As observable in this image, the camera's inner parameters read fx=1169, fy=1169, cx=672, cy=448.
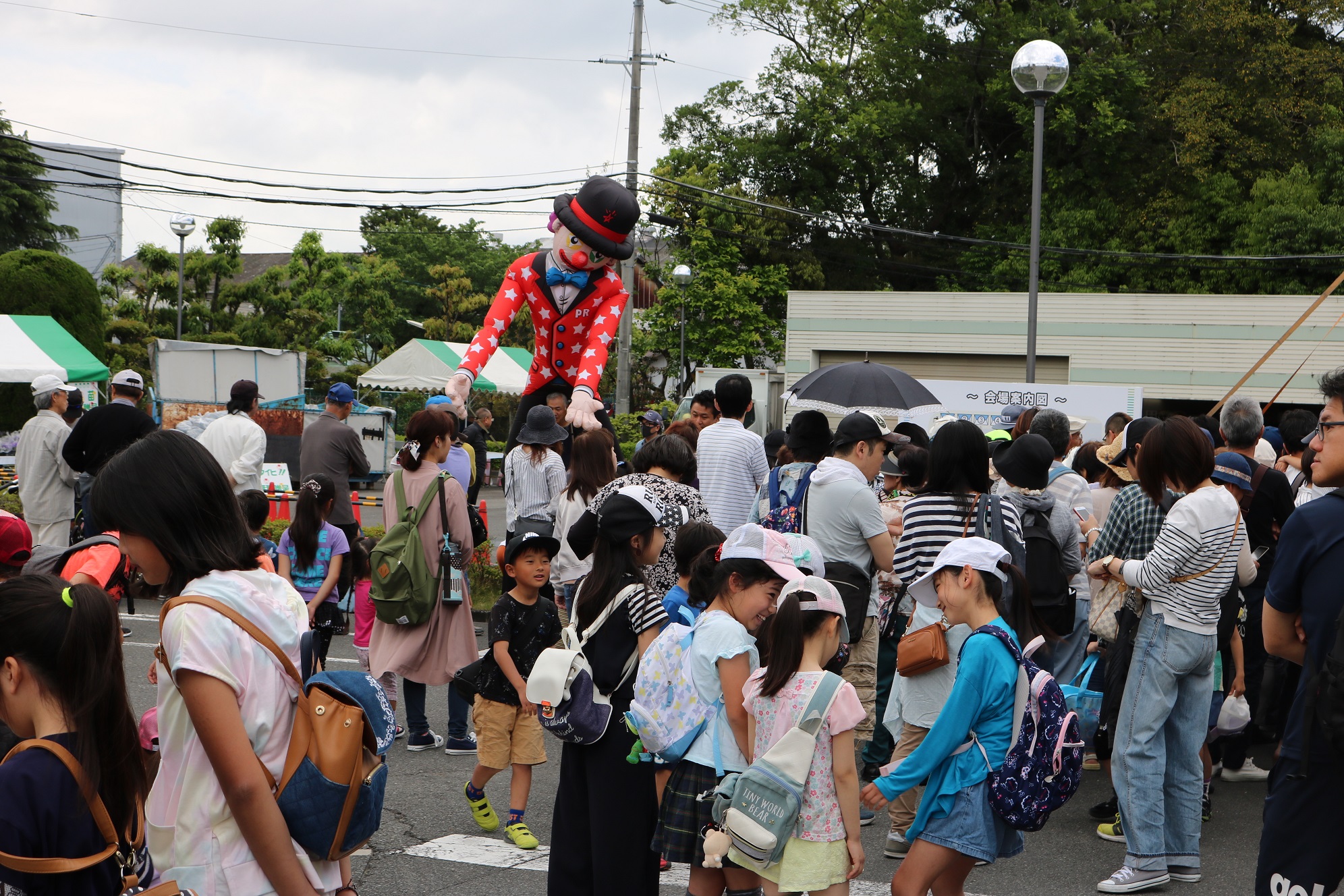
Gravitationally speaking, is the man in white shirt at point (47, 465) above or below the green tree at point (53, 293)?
below

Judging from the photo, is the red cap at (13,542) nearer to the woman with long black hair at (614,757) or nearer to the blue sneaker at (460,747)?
the woman with long black hair at (614,757)

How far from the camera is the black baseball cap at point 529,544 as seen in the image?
5215mm

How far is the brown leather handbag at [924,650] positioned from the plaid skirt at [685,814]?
91 centimetres

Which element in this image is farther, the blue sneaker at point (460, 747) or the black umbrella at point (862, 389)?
the black umbrella at point (862, 389)

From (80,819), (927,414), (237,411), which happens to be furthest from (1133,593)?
(927,414)

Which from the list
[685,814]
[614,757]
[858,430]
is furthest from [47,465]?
[685,814]

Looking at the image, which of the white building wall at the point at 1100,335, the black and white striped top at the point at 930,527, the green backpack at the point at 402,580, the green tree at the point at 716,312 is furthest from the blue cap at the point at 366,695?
the green tree at the point at 716,312

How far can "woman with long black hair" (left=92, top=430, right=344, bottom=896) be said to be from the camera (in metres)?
2.14

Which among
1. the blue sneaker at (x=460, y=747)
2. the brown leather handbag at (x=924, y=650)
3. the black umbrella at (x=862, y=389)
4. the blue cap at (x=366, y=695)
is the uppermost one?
the black umbrella at (x=862, y=389)

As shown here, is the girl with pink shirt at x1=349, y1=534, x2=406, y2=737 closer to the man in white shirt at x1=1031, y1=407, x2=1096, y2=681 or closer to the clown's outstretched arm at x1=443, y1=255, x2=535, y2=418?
the clown's outstretched arm at x1=443, y1=255, x2=535, y2=418

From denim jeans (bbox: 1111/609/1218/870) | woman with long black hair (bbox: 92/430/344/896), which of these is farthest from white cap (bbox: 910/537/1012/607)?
woman with long black hair (bbox: 92/430/344/896)

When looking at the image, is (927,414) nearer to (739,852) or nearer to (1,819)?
(739,852)

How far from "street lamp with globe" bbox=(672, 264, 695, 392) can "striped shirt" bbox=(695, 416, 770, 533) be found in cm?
2267

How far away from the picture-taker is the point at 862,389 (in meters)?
8.34
